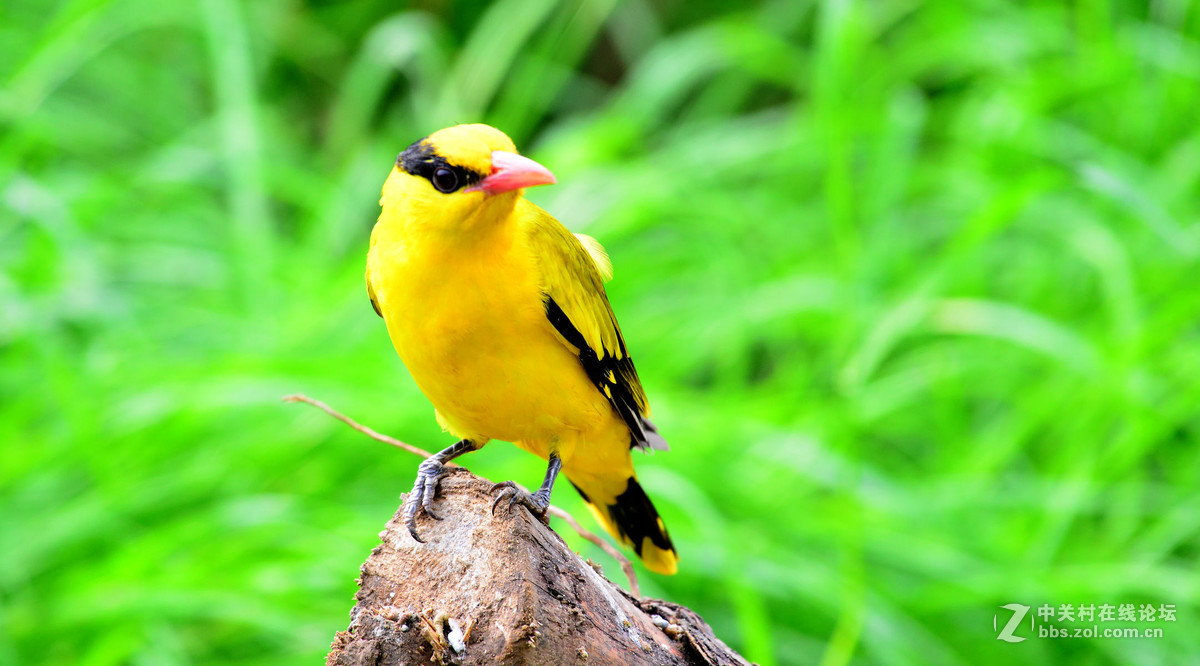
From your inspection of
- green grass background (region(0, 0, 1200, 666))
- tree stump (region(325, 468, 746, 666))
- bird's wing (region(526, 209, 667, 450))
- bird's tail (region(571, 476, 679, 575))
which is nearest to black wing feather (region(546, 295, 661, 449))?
bird's wing (region(526, 209, 667, 450))

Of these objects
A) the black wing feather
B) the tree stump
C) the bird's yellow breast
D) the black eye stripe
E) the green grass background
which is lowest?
the tree stump

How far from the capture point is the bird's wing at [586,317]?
257cm

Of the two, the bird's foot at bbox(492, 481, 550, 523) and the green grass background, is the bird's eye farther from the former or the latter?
the green grass background

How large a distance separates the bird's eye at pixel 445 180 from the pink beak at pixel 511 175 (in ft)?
0.15

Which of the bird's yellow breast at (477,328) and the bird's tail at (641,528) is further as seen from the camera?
the bird's tail at (641,528)

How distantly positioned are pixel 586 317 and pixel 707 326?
2909 mm

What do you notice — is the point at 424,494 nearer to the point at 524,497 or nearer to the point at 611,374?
the point at 524,497

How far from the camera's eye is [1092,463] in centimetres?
484

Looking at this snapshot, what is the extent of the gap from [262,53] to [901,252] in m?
4.57

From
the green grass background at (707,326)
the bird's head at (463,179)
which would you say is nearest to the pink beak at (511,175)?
the bird's head at (463,179)

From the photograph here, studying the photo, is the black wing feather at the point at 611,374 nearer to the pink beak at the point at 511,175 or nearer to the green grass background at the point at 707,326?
the pink beak at the point at 511,175

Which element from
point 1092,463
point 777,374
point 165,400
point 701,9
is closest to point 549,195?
point 777,374

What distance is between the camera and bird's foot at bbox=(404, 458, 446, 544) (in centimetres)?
216

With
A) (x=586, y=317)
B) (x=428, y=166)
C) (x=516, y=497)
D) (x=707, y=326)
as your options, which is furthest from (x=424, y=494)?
(x=707, y=326)
